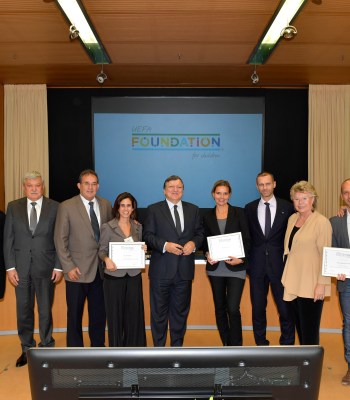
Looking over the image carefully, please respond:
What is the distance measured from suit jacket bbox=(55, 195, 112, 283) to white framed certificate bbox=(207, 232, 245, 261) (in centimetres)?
104

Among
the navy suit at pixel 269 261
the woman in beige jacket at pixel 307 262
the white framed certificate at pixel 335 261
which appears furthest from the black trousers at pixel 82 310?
the white framed certificate at pixel 335 261

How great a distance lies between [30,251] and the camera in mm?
4180

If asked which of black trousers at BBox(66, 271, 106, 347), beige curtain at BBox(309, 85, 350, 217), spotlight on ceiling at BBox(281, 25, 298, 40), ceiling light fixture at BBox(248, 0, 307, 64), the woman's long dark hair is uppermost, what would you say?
ceiling light fixture at BBox(248, 0, 307, 64)

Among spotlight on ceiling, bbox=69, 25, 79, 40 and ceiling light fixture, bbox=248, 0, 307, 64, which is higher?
ceiling light fixture, bbox=248, 0, 307, 64

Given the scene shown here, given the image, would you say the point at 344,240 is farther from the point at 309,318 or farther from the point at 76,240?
the point at 76,240

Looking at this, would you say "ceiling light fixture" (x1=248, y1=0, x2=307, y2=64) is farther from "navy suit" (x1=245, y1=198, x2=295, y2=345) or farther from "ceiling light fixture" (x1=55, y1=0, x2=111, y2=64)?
"ceiling light fixture" (x1=55, y1=0, x2=111, y2=64)

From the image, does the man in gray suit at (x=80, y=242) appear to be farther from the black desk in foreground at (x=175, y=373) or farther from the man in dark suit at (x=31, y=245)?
the black desk in foreground at (x=175, y=373)

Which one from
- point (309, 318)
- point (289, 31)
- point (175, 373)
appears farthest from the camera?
point (289, 31)

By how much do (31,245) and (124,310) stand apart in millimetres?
1029

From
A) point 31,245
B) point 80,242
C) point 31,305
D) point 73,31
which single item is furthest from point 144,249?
point 73,31

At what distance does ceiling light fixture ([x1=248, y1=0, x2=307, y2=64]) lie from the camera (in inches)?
165

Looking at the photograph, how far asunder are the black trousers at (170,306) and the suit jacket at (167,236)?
0.10m

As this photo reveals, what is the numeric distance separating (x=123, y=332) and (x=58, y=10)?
3058mm

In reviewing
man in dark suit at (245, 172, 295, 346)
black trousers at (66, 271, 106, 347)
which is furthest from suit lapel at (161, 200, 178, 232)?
black trousers at (66, 271, 106, 347)
